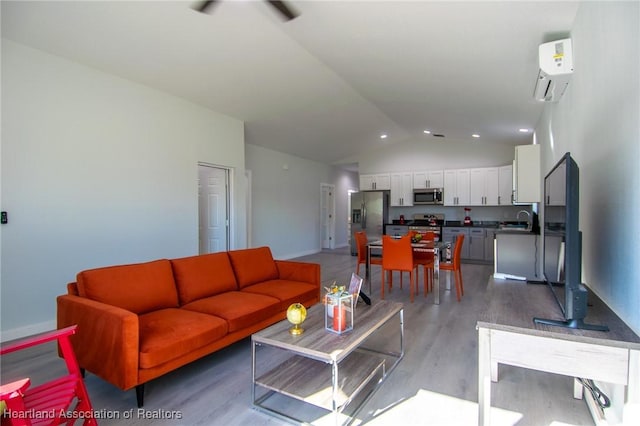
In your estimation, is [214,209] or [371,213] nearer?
[214,209]

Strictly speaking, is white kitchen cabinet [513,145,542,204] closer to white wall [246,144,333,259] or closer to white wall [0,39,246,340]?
white wall [0,39,246,340]

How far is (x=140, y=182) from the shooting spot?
411cm

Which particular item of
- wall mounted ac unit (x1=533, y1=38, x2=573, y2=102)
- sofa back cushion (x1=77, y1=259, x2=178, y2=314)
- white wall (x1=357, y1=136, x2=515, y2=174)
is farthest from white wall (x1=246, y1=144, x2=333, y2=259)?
wall mounted ac unit (x1=533, y1=38, x2=573, y2=102)

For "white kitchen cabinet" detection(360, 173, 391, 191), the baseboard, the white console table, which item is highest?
"white kitchen cabinet" detection(360, 173, 391, 191)

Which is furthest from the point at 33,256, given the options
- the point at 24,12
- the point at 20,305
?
the point at 24,12

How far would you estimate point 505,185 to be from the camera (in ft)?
24.0

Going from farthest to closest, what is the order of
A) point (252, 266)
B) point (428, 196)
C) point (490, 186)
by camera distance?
point (428, 196), point (490, 186), point (252, 266)

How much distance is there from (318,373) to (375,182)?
283 inches

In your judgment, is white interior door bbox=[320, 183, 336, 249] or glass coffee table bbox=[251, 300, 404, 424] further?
white interior door bbox=[320, 183, 336, 249]

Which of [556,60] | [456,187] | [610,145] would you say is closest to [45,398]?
[610,145]

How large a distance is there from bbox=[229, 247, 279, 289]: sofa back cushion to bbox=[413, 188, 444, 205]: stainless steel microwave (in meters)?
5.42

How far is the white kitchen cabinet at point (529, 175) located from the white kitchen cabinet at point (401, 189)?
13.5 ft

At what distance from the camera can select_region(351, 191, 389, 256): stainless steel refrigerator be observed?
8.62 m

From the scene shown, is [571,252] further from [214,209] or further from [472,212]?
[472,212]
